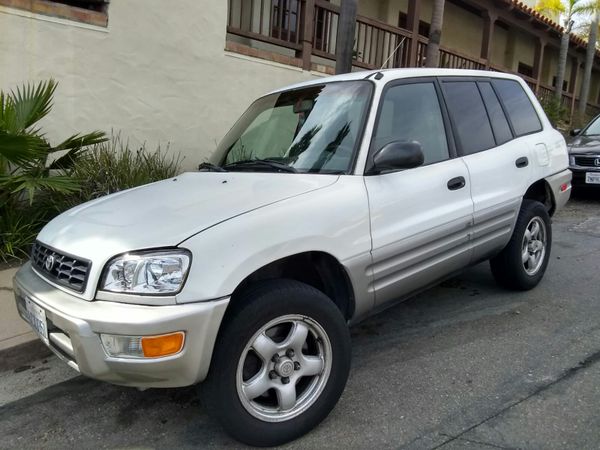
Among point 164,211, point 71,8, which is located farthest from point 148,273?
point 71,8

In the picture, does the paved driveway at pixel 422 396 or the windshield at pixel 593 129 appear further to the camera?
the windshield at pixel 593 129

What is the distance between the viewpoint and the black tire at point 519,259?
14.0ft

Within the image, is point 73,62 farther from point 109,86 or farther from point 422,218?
point 422,218

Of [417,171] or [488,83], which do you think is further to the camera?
[488,83]

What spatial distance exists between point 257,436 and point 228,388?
32 centimetres

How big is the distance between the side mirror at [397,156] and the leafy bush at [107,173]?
349 cm

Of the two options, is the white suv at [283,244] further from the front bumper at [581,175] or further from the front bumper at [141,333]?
the front bumper at [581,175]

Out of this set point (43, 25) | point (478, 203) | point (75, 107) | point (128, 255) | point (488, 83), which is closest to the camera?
point (128, 255)

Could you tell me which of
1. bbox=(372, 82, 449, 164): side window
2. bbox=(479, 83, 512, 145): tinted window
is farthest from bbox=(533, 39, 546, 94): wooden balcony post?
bbox=(372, 82, 449, 164): side window

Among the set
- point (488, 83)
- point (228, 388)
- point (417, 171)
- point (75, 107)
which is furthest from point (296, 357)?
point (75, 107)

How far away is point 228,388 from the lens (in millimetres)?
2344

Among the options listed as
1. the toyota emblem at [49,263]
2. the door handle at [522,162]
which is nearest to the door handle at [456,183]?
the door handle at [522,162]

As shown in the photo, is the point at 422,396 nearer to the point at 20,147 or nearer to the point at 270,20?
the point at 20,147

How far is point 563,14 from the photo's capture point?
1889 centimetres
